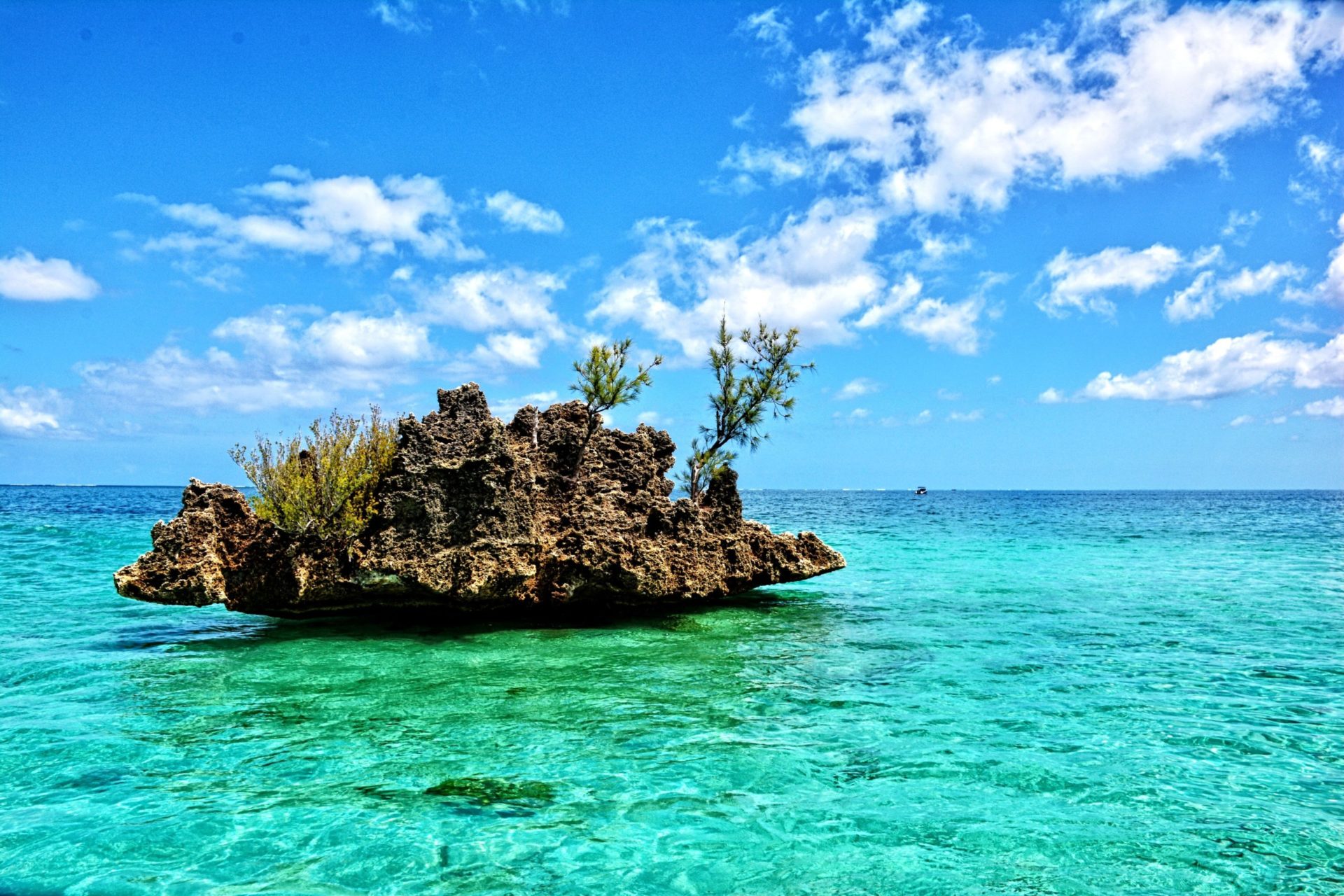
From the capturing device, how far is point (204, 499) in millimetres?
12844

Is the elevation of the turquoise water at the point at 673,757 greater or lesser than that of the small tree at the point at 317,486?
lesser

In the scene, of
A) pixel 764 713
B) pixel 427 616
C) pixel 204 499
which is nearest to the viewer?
pixel 764 713

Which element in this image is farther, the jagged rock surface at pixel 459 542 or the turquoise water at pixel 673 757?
the jagged rock surface at pixel 459 542

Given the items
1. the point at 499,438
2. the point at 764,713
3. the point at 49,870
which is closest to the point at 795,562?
the point at 499,438

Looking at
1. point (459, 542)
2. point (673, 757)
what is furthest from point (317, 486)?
point (673, 757)

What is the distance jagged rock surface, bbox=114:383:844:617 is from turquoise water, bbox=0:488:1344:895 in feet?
2.37

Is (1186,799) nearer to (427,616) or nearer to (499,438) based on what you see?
(499,438)

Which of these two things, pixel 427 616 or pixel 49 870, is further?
pixel 427 616

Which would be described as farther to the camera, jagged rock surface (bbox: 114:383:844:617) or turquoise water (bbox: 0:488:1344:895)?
jagged rock surface (bbox: 114:383:844:617)

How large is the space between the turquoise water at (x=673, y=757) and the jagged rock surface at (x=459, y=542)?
2.37 ft

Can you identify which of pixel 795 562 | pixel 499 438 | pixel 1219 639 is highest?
pixel 499 438

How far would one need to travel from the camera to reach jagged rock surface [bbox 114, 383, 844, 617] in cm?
1249

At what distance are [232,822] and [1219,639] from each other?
47.7 feet

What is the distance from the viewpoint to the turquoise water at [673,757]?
523cm
